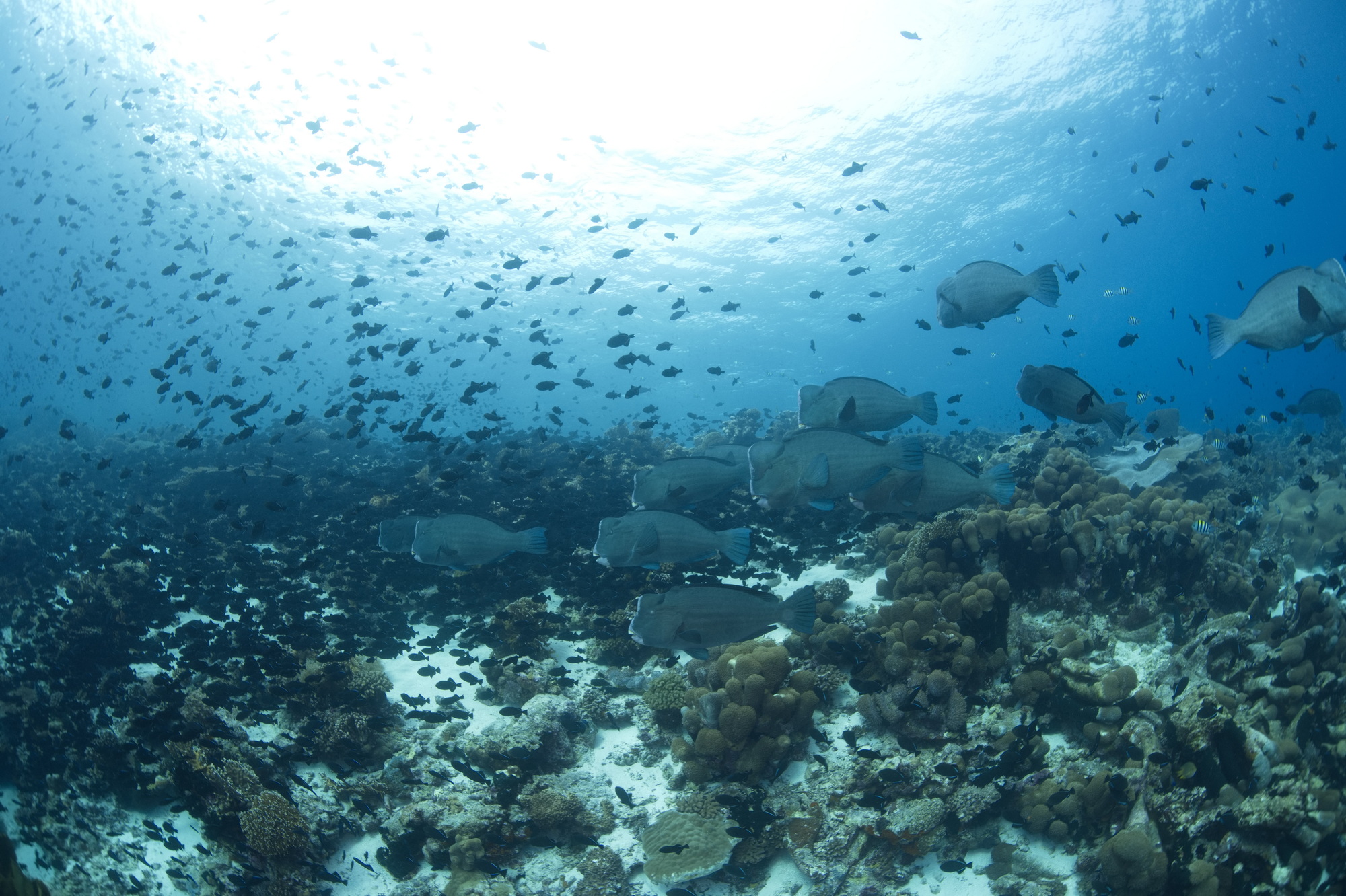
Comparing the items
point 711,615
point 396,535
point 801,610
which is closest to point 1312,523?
point 801,610

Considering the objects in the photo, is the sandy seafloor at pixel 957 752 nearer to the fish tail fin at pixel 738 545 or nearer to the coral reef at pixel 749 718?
the coral reef at pixel 749 718

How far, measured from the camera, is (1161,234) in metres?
57.0

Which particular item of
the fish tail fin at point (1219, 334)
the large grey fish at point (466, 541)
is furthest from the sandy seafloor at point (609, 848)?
the fish tail fin at point (1219, 334)

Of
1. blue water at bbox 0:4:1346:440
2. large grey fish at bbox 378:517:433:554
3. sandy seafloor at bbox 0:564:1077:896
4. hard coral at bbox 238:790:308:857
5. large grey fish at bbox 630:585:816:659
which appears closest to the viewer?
large grey fish at bbox 630:585:816:659

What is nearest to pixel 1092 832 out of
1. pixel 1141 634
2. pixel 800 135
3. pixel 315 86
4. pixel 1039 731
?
pixel 1039 731

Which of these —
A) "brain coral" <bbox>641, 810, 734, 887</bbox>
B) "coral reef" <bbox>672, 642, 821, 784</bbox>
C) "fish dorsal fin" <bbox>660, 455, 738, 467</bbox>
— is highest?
"fish dorsal fin" <bbox>660, 455, 738, 467</bbox>

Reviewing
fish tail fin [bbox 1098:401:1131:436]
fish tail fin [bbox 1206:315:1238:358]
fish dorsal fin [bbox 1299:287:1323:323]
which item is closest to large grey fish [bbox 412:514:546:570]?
fish tail fin [bbox 1098:401:1131:436]

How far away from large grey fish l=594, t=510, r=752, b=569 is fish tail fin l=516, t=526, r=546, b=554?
2.02ft

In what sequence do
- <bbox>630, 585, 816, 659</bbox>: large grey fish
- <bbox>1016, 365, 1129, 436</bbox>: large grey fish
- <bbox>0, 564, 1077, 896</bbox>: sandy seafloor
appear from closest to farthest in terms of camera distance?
<bbox>630, 585, 816, 659</bbox>: large grey fish → <bbox>0, 564, 1077, 896</bbox>: sandy seafloor → <bbox>1016, 365, 1129, 436</bbox>: large grey fish

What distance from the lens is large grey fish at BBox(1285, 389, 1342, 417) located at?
11.8 meters

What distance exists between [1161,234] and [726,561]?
73210 millimetres

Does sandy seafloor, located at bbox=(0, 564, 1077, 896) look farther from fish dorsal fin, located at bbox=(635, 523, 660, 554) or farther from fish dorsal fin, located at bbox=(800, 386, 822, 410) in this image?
fish dorsal fin, located at bbox=(800, 386, 822, 410)

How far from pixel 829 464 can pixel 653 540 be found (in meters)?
1.51

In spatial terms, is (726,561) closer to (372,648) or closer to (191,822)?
(372,648)
